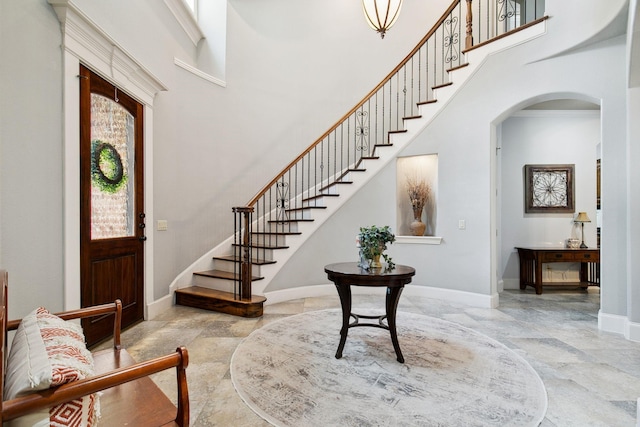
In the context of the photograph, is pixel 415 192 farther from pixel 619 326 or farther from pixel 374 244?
pixel 619 326

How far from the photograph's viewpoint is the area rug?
1.88 meters

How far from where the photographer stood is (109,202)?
309 centimetres

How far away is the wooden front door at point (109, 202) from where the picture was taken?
2713 millimetres

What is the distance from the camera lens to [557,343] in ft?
9.90

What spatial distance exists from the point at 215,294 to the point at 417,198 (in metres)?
3.32

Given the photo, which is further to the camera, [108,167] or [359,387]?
[108,167]

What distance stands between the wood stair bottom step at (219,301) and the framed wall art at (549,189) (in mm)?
4735

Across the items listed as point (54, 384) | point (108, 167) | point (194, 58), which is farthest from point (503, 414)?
point (194, 58)

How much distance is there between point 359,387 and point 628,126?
3.68 meters

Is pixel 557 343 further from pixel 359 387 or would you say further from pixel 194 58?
pixel 194 58

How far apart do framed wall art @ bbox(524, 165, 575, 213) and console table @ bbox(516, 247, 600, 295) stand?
745 mm

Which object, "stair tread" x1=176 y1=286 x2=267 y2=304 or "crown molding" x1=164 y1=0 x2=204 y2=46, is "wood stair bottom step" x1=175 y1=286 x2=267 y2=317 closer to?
"stair tread" x1=176 y1=286 x2=267 y2=304

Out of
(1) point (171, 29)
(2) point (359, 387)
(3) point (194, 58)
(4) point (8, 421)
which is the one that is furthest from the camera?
(3) point (194, 58)

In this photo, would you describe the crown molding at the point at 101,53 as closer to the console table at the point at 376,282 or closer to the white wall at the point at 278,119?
the white wall at the point at 278,119
